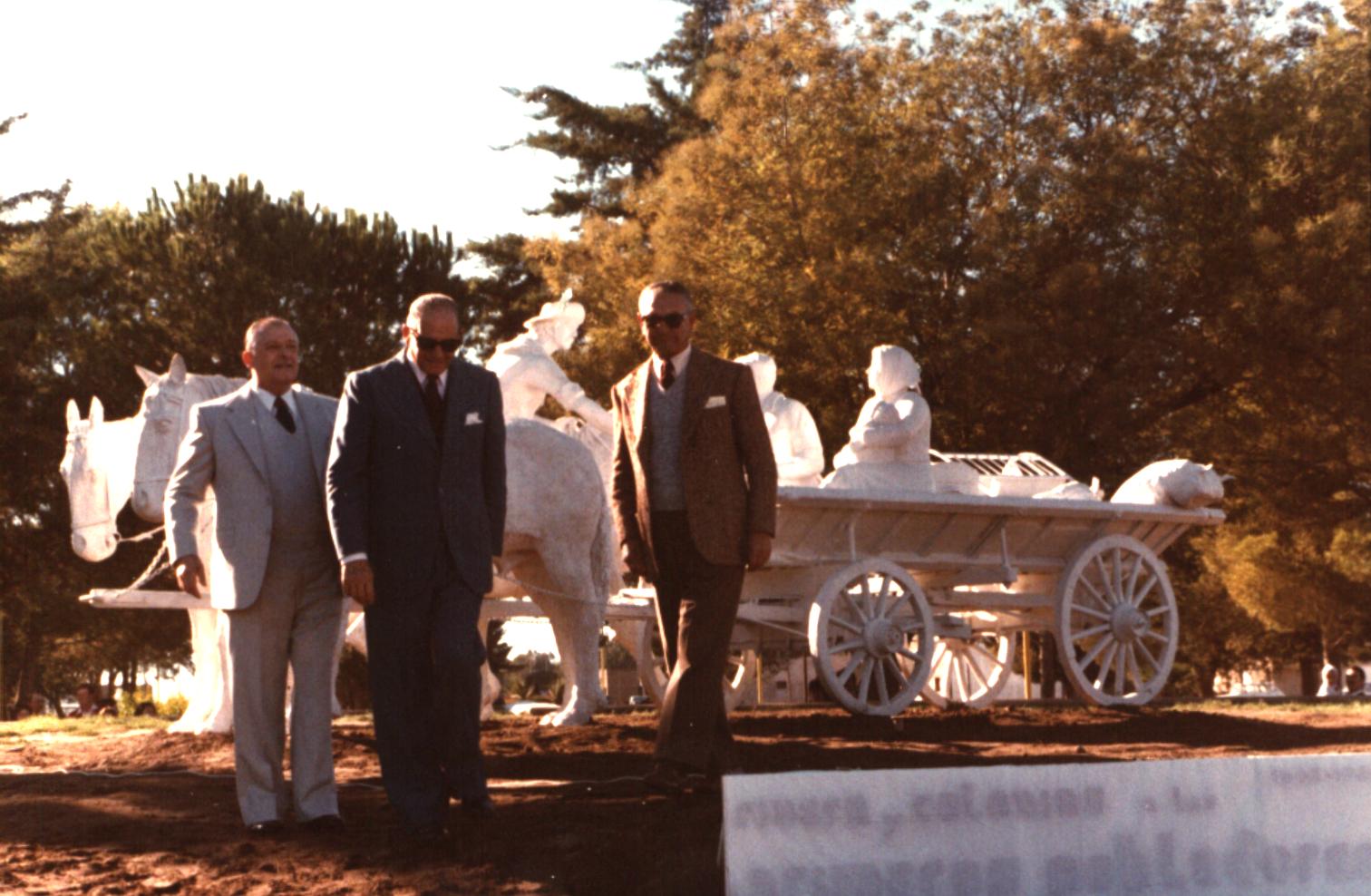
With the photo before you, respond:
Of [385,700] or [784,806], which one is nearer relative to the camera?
[784,806]

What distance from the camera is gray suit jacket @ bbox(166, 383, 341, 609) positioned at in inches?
288

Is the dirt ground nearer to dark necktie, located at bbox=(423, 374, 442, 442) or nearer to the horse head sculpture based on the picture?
dark necktie, located at bbox=(423, 374, 442, 442)

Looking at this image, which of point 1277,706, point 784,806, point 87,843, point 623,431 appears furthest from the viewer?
point 1277,706

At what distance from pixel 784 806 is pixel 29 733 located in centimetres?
995

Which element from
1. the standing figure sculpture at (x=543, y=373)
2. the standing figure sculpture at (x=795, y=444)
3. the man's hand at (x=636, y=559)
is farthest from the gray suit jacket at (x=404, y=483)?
the standing figure sculpture at (x=795, y=444)

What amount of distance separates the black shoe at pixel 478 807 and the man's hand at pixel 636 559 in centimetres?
117

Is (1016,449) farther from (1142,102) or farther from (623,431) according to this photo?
(623,431)

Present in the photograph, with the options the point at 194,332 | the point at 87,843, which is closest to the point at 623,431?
the point at 87,843

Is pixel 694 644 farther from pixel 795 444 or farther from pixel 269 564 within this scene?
pixel 795 444

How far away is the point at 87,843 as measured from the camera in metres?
6.86

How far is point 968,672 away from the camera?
56.1 feet

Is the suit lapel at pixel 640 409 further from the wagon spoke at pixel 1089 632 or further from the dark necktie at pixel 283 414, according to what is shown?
the wagon spoke at pixel 1089 632

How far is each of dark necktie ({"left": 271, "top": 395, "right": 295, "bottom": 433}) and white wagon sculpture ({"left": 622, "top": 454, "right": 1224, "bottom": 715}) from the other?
509cm

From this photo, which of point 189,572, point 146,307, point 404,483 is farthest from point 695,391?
point 146,307
